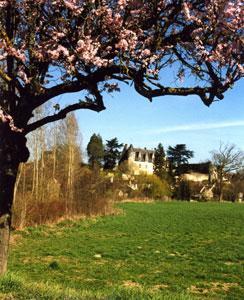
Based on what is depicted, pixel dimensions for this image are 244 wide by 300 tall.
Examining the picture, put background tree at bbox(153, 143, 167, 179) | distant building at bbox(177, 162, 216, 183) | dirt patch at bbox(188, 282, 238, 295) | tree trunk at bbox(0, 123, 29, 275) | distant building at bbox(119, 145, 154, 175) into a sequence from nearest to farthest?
tree trunk at bbox(0, 123, 29, 275)
dirt patch at bbox(188, 282, 238, 295)
background tree at bbox(153, 143, 167, 179)
distant building at bbox(177, 162, 216, 183)
distant building at bbox(119, 145, 154, 175)

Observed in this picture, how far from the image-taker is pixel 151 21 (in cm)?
718

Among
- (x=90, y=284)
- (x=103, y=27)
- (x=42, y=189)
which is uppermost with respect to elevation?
(x=103, y=27)

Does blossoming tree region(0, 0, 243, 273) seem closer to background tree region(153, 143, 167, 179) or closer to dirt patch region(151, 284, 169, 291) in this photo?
dirt patch region(151, 284, 169, 291)

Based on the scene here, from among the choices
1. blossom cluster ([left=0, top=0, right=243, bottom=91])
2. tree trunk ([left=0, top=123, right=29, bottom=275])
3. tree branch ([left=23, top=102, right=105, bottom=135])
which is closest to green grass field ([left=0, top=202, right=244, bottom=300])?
tree trunk ([left=0, top=123, right=29, bottom=275])

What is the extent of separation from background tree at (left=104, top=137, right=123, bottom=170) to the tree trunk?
3687 inches

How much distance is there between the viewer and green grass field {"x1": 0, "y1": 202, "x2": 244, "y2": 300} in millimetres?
7188

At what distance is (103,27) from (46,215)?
23527 mm

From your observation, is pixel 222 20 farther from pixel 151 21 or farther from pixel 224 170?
pixel 224 170

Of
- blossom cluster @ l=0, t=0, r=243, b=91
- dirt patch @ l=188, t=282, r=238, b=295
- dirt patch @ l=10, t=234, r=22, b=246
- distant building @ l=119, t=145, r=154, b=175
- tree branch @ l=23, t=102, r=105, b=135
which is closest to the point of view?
blossom cluster @ l=0, t=0, r=243, b=91

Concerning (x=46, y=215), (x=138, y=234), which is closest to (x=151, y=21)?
(x=138, y=234)

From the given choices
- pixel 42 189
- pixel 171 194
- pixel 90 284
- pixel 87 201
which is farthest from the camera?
pixel 171 194

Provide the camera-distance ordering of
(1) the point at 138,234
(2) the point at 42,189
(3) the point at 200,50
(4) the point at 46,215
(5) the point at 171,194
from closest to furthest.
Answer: (3) the point at 200,50 → (1) the point at 138,234 → (4) the point at 46,215 → (2) the point at 42,189 → (5) the point at 171,194

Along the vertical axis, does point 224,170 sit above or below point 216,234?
above

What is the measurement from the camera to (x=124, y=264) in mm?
16500
